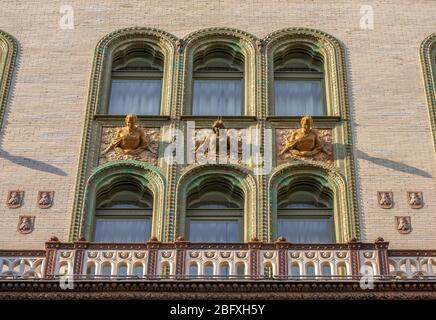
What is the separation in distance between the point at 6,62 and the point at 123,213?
17.1 feet

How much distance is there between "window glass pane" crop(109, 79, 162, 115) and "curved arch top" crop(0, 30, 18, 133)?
2.44m

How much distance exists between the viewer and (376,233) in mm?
22297

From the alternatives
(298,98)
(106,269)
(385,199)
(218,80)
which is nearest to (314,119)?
(298,98)

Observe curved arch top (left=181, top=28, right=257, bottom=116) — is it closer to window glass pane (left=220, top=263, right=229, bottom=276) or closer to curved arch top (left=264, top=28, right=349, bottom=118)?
A: curved arch top (left=264, top=28, right=349, bottom=118)

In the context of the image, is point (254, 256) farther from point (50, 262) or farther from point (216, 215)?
point (50, 262)

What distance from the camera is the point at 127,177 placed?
23.7 meters

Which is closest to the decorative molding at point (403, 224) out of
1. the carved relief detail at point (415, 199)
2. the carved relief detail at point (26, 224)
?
the carved relief detail at point (415, 199)

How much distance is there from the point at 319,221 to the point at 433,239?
2.60 metres
